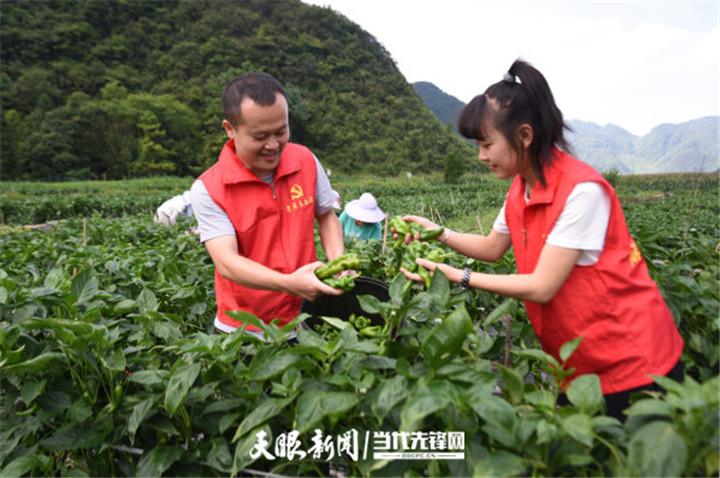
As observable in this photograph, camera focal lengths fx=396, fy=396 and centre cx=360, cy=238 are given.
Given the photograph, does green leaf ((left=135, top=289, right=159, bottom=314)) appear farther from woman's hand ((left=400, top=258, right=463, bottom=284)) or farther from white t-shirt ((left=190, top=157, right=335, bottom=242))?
woman's hand ((left=400, top=258, right=463, bottom=284))

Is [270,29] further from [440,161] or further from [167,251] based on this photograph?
[167,251]

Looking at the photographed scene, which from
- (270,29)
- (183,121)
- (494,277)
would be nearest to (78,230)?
(494,277)

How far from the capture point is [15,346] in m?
1.37

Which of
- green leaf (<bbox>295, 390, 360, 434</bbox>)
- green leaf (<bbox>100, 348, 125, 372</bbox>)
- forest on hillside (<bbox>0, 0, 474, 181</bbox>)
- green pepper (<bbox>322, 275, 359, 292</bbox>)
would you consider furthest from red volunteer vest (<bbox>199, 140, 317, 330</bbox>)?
forest on hillside (<bbox>0, 0, 474, 181</bbox>)

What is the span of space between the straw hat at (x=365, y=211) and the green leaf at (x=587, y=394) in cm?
380

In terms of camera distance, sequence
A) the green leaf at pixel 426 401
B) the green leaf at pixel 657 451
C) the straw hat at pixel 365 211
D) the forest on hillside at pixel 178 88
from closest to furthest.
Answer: the green leaf at pixel 657 451 → the green leaf at pixel 426 401 → the straw hat at pixel 365 211 → the forest on hillside at pixel 178 88

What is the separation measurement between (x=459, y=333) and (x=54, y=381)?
131 cm

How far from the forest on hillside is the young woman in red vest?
3382 centimetres

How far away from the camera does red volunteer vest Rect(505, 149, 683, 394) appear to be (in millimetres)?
1232

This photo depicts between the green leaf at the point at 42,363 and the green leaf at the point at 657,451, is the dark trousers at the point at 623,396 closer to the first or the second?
the green leaf at the point at 657,451

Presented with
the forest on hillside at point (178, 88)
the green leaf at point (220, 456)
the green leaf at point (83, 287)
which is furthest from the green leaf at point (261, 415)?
the forest on hillside at point (178, 88)

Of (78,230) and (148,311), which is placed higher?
(148,311)

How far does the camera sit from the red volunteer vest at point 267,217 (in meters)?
1.75

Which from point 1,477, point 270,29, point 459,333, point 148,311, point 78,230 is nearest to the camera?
point 459,333
